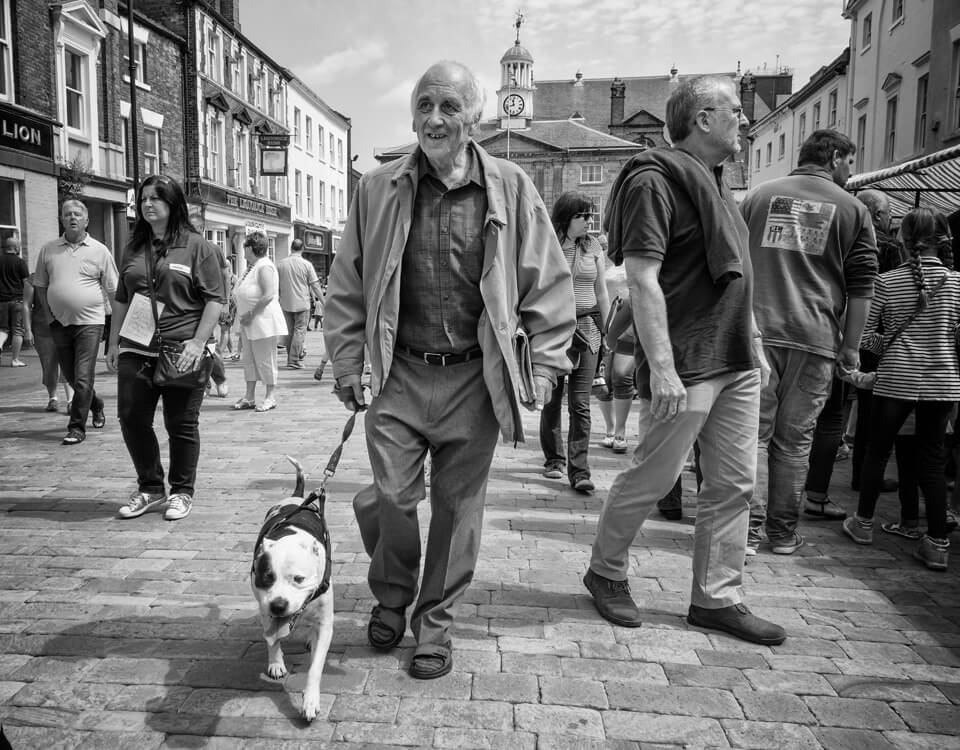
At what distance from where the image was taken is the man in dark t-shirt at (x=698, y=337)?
3.31 metres

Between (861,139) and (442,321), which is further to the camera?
(861,139)

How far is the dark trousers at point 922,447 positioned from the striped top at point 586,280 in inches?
82.6

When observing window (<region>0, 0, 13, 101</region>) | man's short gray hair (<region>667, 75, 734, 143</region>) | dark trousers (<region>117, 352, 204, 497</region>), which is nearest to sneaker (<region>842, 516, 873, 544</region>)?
man's short gray hair (<region>667, 75, 734, 143</region>)

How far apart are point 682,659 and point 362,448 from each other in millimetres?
4519

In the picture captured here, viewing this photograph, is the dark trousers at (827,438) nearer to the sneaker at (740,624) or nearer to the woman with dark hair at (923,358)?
the woman with dark hair at (923,358)

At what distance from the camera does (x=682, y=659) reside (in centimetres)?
321

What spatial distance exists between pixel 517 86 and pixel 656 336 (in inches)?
3426

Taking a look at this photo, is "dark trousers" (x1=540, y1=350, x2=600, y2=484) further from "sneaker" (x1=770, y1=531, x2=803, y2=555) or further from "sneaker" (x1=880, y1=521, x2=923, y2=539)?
"sneaker" (x1=880, y1=521, x2=923, y2=539)

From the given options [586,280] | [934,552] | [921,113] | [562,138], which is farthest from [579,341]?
[562,138]

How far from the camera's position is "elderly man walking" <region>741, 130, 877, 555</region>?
436cm

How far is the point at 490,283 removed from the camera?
118 inches

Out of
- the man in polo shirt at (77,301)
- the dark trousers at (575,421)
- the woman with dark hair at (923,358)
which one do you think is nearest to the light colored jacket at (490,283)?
the woman with dark hair at (923,358)

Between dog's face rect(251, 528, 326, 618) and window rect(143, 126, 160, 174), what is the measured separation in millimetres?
25842

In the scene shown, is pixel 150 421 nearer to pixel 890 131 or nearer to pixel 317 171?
pixel 890 131
